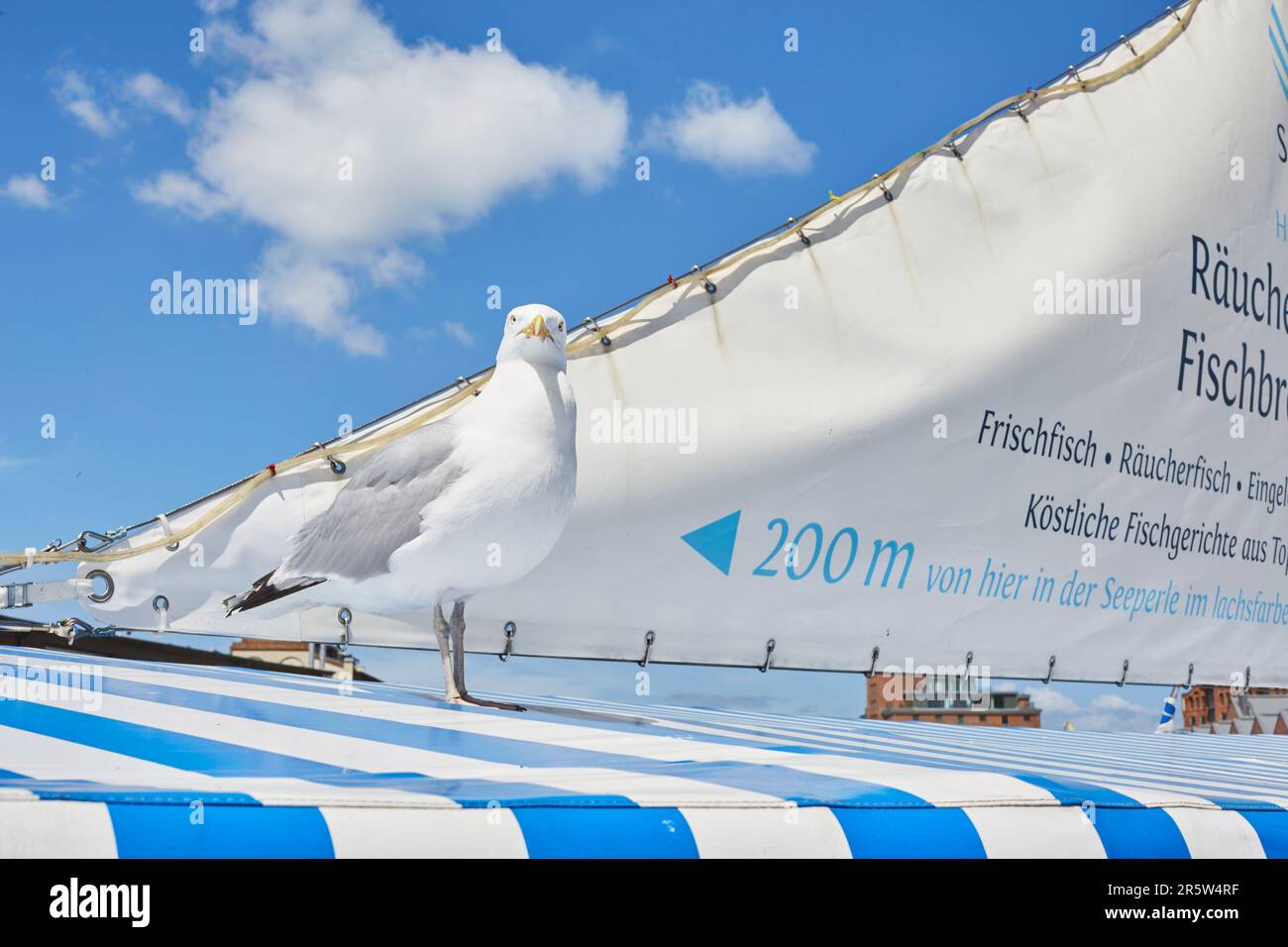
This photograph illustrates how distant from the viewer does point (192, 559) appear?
338 cm

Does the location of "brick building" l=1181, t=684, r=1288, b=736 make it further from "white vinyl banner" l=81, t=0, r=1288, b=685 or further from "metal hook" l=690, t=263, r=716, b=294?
"metal hook" l=690, t=263, r=716, b=294

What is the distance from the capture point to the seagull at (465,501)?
249cm

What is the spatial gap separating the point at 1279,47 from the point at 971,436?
139 inches

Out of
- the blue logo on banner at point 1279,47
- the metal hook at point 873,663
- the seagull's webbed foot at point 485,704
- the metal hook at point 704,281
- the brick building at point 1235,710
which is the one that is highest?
the blue logo on banner at point 1279,47

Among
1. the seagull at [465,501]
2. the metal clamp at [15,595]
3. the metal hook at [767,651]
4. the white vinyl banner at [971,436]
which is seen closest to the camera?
the seagull at [465,501]

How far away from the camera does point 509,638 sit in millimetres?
3736

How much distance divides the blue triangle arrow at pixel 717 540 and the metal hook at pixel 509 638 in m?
0.69

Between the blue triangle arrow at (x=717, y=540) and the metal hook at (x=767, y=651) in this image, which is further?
the metal hook at (x=767, y=651)

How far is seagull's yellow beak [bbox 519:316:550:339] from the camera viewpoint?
8.36 ft

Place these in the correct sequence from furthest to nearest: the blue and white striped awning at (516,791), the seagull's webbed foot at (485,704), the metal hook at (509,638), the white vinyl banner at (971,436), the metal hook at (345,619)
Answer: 1. the white vinyl banner at (971,436)
2. the metal hook at (509,638)
3. the metal hook at (345,619)
4. the seagull's webbed foot at (485,704)
5. the blue and white striped awning at (516,791)

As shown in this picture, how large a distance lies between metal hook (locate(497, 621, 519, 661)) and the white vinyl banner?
0.10 feet

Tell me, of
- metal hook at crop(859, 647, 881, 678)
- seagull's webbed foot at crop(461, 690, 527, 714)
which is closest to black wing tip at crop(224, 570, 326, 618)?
seagull's webbed foot at crop(461, 690, 527, 714)

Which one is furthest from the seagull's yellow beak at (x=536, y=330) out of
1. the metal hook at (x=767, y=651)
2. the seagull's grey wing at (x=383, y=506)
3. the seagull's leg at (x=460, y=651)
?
the metal hook at (x=767, y=651)

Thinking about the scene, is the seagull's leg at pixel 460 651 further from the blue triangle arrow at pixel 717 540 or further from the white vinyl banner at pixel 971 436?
the blue triangle arrow at pixel 717 540
